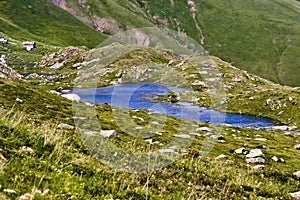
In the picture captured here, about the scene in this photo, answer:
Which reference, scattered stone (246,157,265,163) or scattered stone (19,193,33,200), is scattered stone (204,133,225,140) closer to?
scattered stone (246,157,265,163)

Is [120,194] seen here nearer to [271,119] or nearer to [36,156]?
[36,156]

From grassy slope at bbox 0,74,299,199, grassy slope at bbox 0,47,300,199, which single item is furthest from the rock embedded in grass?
grassy slope at bbox 0,74,299,199

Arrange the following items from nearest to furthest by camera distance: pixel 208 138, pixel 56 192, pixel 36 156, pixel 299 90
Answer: pixel 56 192
pixel 36 156
pixel 208 138
pixel 299 90

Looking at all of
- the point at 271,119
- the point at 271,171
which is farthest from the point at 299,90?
the point at 271,171

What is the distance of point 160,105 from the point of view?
13350 cm

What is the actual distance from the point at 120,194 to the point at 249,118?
107784 mm

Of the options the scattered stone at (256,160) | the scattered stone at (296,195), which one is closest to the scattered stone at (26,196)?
the scattered stone at (296,195)

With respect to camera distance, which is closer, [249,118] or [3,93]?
[3,93]

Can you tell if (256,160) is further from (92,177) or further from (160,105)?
(160,105)

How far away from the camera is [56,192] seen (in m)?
8.24

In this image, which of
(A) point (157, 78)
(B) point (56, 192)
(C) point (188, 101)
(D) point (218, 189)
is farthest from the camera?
(A) point (157, 78)

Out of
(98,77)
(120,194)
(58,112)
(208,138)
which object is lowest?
(98,77)

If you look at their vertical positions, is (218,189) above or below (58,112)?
above

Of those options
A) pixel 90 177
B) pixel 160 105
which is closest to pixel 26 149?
pixel 90 177
